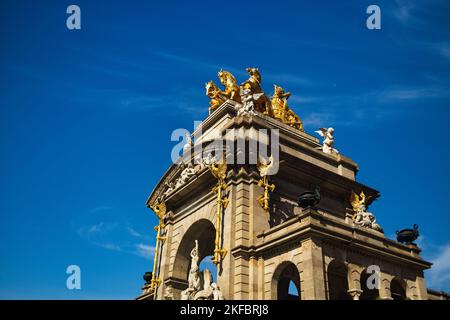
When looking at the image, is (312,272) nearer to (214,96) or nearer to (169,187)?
(169,187)

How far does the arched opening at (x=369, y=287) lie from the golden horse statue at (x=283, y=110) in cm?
1796

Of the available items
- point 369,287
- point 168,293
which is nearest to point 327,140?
point 369,287

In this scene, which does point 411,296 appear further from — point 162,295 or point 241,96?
point 241,96

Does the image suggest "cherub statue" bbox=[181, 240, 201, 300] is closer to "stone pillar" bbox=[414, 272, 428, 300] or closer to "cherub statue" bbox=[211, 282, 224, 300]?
"cherub statue" bbox=[211, 282, 224, 300]

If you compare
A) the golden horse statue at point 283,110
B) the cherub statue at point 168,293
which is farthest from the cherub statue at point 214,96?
the cherub statue at point 168,293

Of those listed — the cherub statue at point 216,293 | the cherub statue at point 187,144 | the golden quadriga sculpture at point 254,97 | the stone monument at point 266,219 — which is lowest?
the cherub statue at point 216,293

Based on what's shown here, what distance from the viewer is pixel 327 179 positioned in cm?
3309

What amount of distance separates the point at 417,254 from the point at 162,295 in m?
18.7

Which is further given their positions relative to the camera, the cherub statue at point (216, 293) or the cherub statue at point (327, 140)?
the cherub statue at point (327, 140)

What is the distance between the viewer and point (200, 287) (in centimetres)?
2827

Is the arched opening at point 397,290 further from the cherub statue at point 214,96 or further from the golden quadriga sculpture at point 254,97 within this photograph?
the cherub statue at point 214,96

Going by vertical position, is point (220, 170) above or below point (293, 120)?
below

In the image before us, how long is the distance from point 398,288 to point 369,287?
356 cm

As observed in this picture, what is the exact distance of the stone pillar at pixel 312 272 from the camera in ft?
70.4
